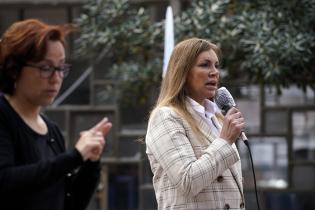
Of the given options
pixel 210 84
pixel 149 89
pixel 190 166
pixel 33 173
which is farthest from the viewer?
pixel 149 89

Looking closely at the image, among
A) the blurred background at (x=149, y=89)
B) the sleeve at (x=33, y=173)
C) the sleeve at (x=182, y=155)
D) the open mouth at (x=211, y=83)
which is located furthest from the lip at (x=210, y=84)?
the blurred background at (x=149, y=89)

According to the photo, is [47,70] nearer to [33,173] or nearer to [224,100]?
[33,173]

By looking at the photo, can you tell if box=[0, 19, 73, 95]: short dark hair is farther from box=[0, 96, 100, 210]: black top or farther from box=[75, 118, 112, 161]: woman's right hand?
box=[75, 118, 112, 161]: woman's right hand

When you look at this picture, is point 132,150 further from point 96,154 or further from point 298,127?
point 96,154

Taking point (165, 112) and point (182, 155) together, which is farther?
point (165, 112)

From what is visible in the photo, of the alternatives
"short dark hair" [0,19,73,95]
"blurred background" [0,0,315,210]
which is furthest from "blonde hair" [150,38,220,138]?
"blurred background" [0,0,315,210]

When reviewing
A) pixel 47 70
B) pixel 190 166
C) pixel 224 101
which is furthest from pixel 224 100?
pixel 47 70

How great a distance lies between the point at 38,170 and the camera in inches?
106

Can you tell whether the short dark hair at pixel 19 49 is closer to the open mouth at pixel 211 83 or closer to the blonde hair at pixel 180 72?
the blonde hair at pixel 180 72

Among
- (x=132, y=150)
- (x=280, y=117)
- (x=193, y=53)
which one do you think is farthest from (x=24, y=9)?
(x=193, y=53)

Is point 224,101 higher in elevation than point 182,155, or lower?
higher

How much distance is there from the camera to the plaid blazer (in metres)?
3.12

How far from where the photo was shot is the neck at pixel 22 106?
2975 millimetres

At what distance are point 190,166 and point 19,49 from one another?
84cm
